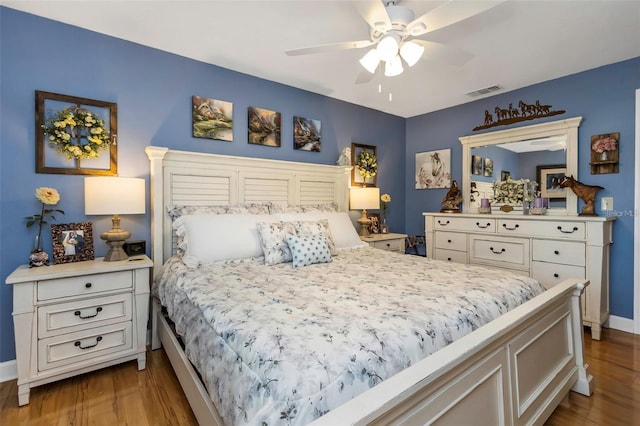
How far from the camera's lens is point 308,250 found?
7.47 feet

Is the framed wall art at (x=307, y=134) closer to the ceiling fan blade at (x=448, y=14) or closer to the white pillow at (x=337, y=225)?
the white pillow at (x=337, y=225)

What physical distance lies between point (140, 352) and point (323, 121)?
9.79 feet

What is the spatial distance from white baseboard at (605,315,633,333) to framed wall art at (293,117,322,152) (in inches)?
137

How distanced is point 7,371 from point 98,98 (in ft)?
6.75

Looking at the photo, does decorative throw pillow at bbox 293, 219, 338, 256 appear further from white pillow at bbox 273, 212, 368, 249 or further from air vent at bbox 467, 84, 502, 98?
air vent at bbox 467, 84, 502, 98

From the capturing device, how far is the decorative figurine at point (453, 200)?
4.01 metres

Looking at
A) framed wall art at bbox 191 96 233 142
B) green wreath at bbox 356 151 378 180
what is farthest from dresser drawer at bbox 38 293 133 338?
green wreath at bbox 356 151 378 180

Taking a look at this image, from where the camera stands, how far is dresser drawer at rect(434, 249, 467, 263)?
362 centimetres

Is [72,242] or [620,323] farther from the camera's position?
[620,323]

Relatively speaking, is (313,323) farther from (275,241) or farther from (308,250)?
(275,241)

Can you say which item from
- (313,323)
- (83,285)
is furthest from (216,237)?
(313,323)

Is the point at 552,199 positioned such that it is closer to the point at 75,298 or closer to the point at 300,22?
the point at 300,22

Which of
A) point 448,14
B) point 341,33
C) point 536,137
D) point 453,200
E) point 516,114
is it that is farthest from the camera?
point 453,200

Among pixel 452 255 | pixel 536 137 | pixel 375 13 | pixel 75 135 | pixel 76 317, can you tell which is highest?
pixel 375 13
